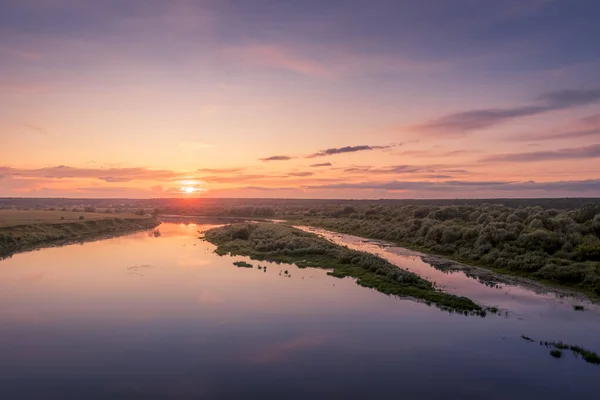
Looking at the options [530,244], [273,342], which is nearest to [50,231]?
[273,342]

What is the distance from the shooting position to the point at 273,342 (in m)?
16.1

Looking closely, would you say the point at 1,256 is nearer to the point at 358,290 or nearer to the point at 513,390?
the point at 358,290

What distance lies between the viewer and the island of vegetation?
22406 millimetres

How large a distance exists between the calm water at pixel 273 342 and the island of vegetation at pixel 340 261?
1.47 metres

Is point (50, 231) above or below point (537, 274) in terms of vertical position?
above

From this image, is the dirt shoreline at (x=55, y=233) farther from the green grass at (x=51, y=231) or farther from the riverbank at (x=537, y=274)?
the riverbank at (x=537, y=274)

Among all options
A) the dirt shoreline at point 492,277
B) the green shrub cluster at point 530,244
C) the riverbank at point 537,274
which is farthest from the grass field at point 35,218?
the riverbank at point 537,274

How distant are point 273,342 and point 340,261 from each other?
60.3ft

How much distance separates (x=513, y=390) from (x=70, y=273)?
30.1 metres

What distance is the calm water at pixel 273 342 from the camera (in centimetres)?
1252

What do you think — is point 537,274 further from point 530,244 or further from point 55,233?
point 55,233

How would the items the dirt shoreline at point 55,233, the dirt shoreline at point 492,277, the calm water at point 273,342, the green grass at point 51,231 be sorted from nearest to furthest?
1. the calm water at point 273,342
2. the dirt shoreline at point 492,277
3. the dirt shoreline at point 55,233
4. the green grass at point 51,231

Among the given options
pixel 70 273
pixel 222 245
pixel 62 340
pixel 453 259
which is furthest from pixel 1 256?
pixel 453 259

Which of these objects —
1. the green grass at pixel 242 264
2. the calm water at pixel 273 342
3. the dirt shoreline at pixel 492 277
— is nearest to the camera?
the calm water at pixel 273 342
